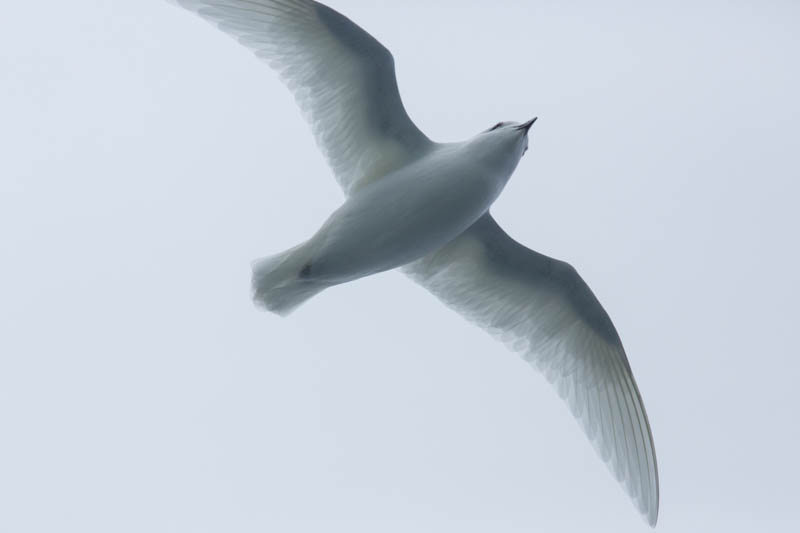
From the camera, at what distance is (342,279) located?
7.44 meters

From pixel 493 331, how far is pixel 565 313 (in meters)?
0.51

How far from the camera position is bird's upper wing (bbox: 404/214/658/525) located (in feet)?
26.5

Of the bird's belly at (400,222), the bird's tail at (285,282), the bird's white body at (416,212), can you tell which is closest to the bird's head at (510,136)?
the bird's white body at (416,212)

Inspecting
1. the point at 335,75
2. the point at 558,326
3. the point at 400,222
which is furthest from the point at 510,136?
the point at 558,326

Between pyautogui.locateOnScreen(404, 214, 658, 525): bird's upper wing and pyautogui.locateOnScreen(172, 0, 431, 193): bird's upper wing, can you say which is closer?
pyautogui.locateOnScreen(172, 0, 431, 193): bird's upper wing

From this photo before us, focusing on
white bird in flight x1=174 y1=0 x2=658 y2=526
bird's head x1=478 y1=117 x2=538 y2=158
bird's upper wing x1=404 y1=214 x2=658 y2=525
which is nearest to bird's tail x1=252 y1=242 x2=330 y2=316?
white bird in flight x1=174 y1=0 x2=658 y2=526

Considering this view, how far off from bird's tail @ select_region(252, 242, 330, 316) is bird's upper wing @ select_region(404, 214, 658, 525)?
1.05m

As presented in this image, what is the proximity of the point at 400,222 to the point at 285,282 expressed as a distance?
80cm

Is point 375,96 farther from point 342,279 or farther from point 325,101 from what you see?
point 342,279

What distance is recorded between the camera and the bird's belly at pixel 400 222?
723 centimetres

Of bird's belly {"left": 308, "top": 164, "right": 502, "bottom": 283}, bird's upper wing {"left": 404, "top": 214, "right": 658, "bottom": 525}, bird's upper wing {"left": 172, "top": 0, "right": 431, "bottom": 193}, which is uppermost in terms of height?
bird's upper wing {"left": 172, "top": 0, "right": 431, "bottom": 193}

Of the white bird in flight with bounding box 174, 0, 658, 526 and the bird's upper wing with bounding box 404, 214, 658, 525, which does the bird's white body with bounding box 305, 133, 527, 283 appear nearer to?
the white bird in flight with bounding box 174, 0, 658, 526

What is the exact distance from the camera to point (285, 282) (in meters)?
7.41

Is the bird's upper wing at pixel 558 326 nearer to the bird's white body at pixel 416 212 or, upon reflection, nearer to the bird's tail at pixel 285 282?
the bird's white body at pixel 416 212
